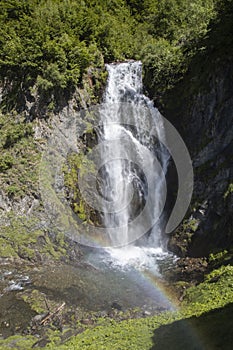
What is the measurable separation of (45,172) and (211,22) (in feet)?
34.5

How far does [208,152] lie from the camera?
1378 centimetres

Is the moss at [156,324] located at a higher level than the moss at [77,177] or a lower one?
lower

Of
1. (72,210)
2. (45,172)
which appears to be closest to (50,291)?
(72,210)

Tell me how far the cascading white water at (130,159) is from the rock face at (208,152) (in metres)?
1.81

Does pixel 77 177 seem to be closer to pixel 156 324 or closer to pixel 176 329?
pixel 156 324

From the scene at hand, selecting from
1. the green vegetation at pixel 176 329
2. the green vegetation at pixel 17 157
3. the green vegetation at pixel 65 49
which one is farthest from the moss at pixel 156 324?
the green vegetation at pixel 65 49

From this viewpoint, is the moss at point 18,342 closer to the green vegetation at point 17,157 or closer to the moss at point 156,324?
the moss at point 156,324

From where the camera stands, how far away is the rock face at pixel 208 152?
39.8 feet

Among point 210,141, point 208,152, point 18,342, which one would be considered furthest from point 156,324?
point 210,141

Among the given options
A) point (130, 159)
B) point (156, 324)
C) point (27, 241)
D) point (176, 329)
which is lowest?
point (156, 324)

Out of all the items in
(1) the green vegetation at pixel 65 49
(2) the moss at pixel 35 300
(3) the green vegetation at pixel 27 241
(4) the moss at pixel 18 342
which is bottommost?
(4) the moss at pixel 18 342

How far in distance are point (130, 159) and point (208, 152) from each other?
4400mm

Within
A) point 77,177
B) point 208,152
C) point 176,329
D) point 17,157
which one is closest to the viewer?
point 176,329

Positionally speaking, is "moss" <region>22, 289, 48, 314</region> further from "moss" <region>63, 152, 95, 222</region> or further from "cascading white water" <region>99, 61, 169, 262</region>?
"cascading white water" <region>99, 61, 169, 262</region>
